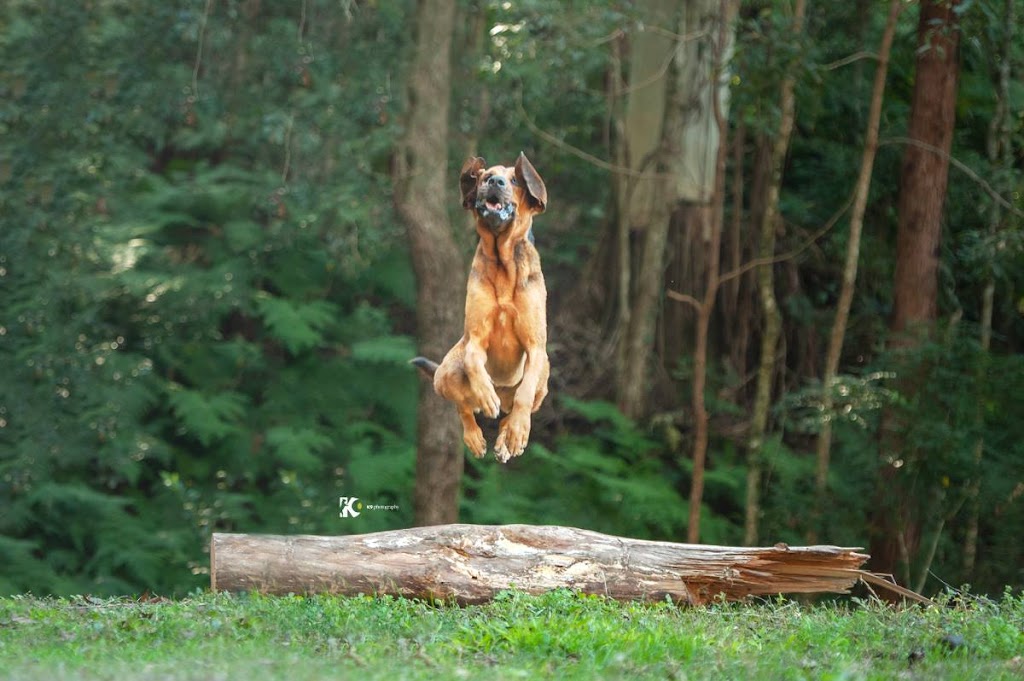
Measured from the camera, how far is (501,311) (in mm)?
7348

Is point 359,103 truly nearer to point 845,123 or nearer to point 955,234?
point 845,123

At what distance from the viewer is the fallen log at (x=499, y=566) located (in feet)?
27.7

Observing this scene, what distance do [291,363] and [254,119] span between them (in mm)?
3057

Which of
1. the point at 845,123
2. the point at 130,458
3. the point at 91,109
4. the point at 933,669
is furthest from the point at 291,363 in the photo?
the point at 933,669

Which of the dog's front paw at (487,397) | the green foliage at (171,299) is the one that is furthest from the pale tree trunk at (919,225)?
the dog's front paw at (487,397)

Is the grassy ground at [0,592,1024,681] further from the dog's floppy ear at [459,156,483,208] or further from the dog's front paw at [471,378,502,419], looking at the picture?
the dog's floppy ear at [459,156,483,208]

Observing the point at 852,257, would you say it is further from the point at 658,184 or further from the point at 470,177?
the point at 470,177

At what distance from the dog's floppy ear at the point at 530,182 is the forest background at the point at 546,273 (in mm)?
4608

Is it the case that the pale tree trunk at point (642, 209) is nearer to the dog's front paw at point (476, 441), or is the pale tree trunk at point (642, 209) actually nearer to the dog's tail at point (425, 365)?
the dog's tail at point (425, 365)

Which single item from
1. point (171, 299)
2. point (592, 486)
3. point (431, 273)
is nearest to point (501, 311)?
point (431, 273)

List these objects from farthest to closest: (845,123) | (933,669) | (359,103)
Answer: (845,123)
(359,103)
(933,669)

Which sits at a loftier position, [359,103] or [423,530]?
[359,103]

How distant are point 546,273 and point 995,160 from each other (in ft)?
18.9

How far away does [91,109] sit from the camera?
14453mm
